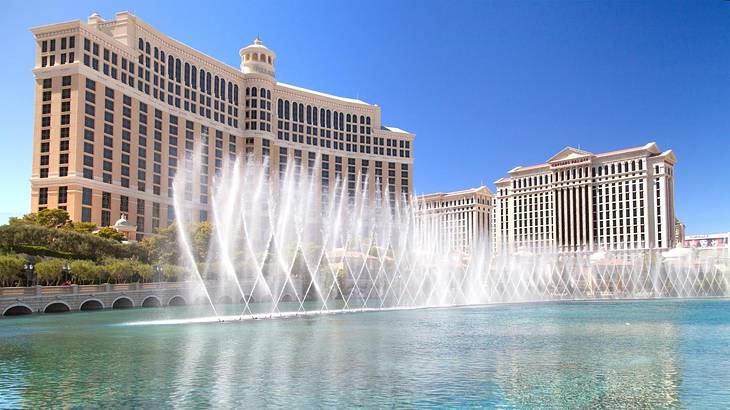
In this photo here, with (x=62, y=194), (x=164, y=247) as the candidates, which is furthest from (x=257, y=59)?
(x=164, y=247)

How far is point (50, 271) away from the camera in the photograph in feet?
204

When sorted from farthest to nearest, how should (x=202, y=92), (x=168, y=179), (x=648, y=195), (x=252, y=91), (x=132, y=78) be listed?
(x=648, y=195) → (x=252, y=91) → (x=202, y=92) → (x=168, y=179) → (x=132, y=78)

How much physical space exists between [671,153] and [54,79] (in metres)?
126

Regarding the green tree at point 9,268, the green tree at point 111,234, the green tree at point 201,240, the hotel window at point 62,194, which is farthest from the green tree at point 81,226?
the green tree at point 9,268

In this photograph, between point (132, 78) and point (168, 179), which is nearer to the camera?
point (132, 78)

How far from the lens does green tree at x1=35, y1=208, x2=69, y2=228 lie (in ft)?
280

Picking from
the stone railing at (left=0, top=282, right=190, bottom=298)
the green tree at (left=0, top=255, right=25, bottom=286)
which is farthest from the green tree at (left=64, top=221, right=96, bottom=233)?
the green tree at (left=0, top=255, right=25, bottom=286)

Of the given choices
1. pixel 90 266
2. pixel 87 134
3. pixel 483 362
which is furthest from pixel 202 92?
pixel 483 362

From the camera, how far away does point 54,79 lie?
99.5m

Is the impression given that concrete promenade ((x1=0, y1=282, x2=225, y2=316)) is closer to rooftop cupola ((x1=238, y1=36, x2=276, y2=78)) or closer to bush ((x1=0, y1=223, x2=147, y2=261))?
bush ((x1=0, y1=223, x2=147, y2=261))

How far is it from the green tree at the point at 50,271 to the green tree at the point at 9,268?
1.78 meters

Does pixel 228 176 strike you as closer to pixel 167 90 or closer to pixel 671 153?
pixel 167 90

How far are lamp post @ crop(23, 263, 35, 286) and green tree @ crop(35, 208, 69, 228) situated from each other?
25.2 metres

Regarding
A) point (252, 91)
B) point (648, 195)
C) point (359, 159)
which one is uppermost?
point (252, 91)
